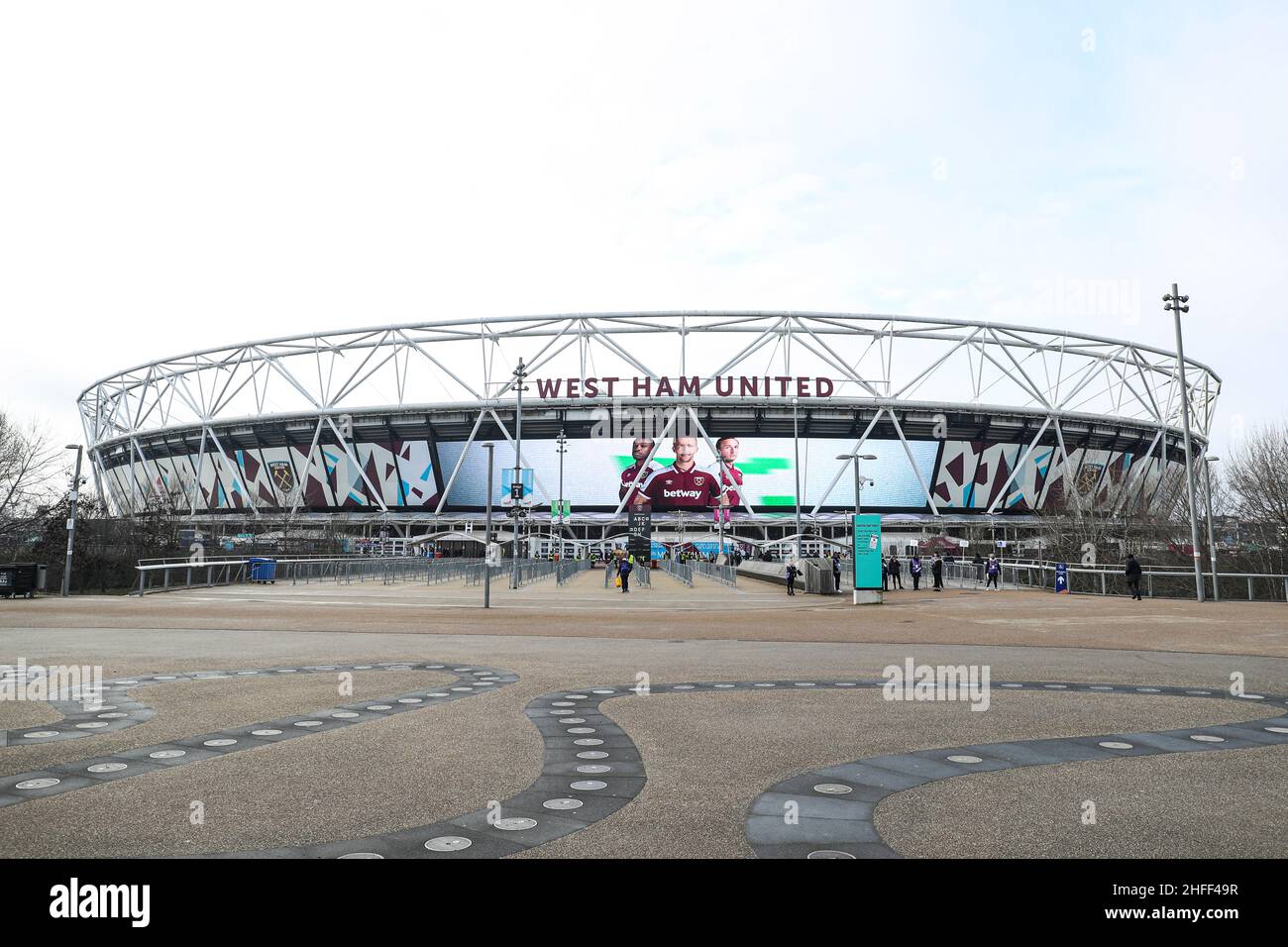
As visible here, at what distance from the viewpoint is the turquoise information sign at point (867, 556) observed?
1161 inches

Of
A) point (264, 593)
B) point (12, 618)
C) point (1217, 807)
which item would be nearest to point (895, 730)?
point (1217, 807)

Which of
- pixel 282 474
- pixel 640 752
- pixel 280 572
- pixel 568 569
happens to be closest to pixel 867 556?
pixel 640 752

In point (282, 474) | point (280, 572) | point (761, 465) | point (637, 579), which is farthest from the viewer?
point (282, 474)

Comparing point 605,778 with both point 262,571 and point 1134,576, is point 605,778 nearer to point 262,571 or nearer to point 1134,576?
point 1134,576

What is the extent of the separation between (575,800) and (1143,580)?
3466 centimetres

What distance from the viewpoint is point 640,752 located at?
7074 mm

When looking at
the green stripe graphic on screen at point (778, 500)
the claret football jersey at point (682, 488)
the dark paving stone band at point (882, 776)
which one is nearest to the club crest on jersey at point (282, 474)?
the claret football jersey at point (682, 488)

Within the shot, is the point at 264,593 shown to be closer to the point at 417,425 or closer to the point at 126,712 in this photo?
the point at 126,712

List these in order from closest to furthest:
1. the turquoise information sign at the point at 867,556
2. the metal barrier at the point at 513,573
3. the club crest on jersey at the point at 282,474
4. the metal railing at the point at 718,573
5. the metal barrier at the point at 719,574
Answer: the turquoise information sign at the point at 867,556 → the metal barrier at the point at 719,574 → the metal railing at the point at 718,573 → the metal barrier at the point at 513,573 → the club crest on jersey at the point at 282,474

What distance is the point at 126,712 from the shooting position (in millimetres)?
8547

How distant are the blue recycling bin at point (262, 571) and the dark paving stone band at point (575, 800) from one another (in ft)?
116

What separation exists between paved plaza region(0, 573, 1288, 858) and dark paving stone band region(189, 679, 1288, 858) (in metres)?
0.03

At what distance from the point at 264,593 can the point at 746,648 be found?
24.4m

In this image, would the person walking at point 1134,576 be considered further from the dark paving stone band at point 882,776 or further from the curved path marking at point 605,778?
the dark paving stone band at point 882,776
